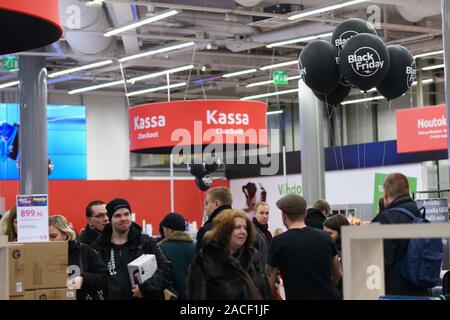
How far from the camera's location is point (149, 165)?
25.7 meters

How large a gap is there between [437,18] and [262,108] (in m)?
5.50

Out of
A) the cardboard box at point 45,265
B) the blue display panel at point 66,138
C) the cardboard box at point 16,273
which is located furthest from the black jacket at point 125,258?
the blue display panel at point 66,138

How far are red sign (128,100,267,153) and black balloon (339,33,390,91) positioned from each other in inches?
163

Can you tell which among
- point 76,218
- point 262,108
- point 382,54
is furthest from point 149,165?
point 382,54

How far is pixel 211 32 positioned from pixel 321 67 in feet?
24.8

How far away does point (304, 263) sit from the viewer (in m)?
4.41

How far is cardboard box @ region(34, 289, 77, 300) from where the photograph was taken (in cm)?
428

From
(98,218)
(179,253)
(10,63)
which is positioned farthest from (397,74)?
(10,63)

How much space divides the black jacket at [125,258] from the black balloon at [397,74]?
3859mm

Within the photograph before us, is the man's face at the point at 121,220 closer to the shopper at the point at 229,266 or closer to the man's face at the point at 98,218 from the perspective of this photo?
the shopper at the point at 229,266

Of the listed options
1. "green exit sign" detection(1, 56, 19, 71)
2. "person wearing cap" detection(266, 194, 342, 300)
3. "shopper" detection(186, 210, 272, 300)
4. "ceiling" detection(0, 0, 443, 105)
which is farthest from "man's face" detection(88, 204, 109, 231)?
"green exit sign" detection(1, 56, 19, 71)

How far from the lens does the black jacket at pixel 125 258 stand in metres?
4.83

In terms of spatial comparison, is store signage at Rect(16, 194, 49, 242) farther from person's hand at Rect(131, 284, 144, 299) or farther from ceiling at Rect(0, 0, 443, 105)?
ceiling at Rect(0, 0, 443, 105)

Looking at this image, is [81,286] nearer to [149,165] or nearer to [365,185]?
[365,185]
